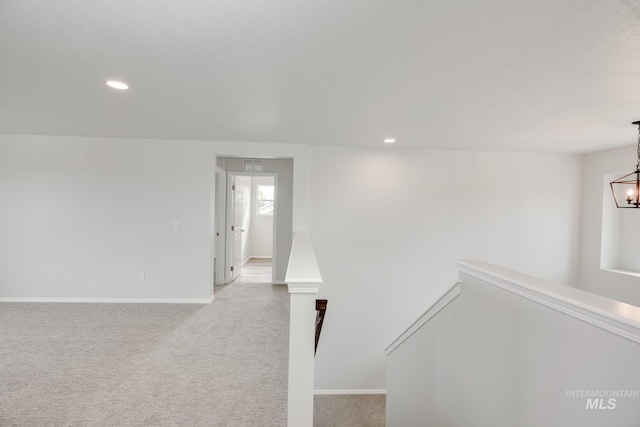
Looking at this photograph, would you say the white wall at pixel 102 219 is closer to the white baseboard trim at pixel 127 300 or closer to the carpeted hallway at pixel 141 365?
the white baseboard trim at pixel 127 300

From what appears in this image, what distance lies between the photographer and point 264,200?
8.08m

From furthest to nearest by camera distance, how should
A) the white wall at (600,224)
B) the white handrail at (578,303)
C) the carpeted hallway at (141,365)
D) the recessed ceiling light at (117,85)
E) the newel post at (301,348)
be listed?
the white wall at (600,224)
the recessed ceiling light at (117,85)
the carpeted hallway at (141,365)
the newel post at (301,348)
the white handrail at (578,303)

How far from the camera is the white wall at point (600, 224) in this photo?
12.7 ft

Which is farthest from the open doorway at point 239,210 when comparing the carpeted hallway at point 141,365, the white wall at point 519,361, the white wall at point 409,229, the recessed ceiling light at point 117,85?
the white wall at point 519,361

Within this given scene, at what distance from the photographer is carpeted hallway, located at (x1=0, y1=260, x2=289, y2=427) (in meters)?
1.94

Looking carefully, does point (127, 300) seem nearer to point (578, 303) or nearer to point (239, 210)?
point (239, 210)

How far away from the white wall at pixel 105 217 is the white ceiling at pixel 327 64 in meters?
0.81

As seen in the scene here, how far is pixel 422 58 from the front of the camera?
1.74m

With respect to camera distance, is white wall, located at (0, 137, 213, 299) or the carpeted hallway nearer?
the carpeted hallway

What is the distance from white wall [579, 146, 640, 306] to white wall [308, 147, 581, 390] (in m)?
0.15

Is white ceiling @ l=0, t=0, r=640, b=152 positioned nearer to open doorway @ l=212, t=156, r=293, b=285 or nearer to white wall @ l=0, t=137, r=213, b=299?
white wall @ l=0, t=137, r=213, b=299

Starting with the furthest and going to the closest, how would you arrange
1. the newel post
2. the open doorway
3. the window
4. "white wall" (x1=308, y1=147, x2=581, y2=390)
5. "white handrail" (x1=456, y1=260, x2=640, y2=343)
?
1. the window
2. the open doorway
3. "white wall" (x1=308, y1=147, x2=581, y2=390)
4. the newel post
5. "white handrail" (x1=456, y1=260, x2=640, y2=343)

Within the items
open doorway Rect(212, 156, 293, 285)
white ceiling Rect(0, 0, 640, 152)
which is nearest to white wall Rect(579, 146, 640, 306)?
white ceiling Rect(0, 0, 640, 152)

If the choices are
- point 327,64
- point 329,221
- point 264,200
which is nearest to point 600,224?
point 329,221
